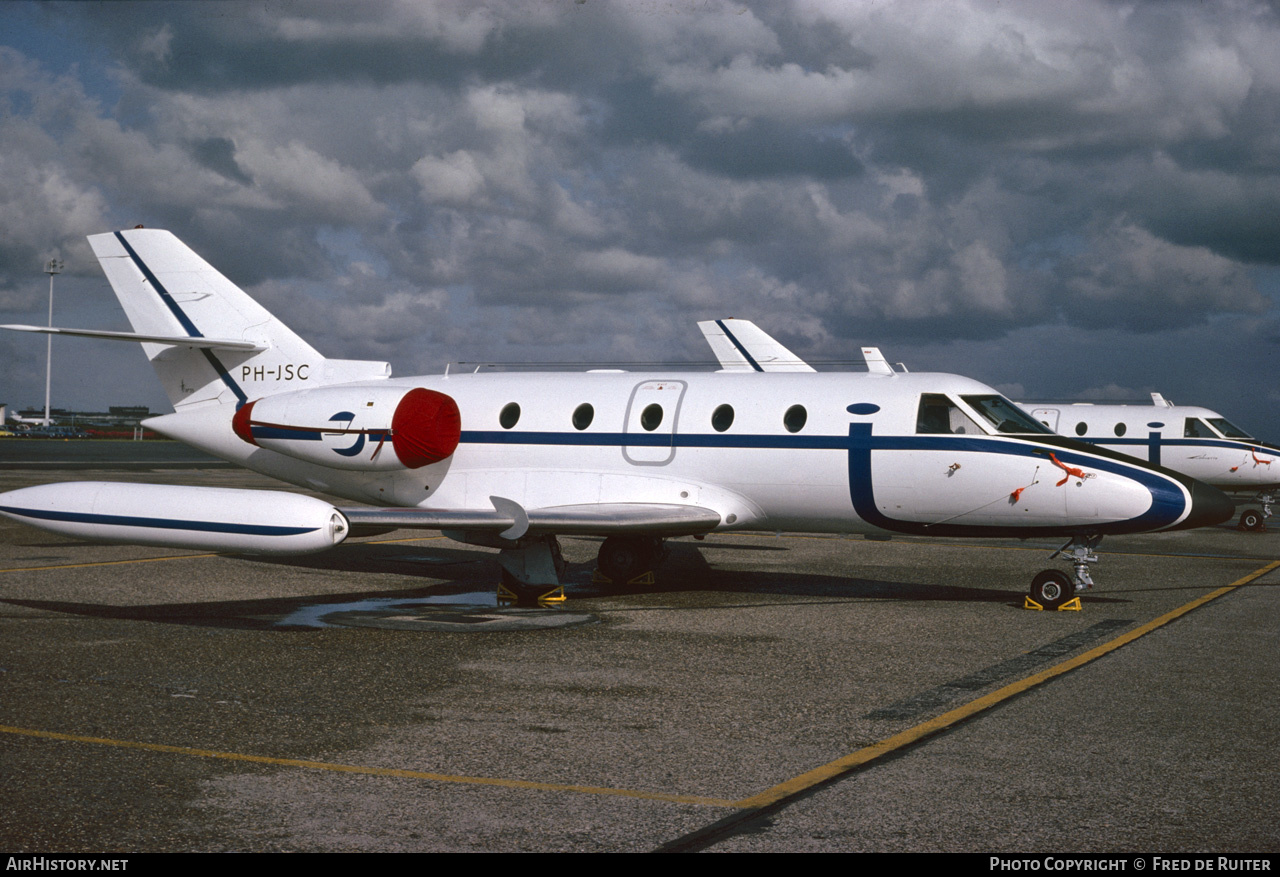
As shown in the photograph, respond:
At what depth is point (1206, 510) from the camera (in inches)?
481

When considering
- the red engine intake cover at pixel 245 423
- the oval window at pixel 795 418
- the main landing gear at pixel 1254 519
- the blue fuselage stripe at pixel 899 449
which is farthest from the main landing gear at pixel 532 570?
the main landing gear at pixel 1254 519

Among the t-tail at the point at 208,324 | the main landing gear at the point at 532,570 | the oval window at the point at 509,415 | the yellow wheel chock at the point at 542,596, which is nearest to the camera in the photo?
the main landing gear at the point at 532,570

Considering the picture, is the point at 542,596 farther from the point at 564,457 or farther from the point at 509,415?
the point at 509,415

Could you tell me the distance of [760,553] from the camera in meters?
19.8

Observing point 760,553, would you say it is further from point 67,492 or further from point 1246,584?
point 67,492

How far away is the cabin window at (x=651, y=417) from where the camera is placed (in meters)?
14.3

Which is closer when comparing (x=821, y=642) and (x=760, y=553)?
(x=821, y=642)

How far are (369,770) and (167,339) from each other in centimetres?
1103

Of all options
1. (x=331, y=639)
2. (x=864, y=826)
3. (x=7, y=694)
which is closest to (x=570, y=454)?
(x=331, y=639)

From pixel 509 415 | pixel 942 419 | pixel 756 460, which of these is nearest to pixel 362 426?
pixel 509 415

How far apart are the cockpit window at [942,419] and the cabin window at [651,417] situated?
128 inches

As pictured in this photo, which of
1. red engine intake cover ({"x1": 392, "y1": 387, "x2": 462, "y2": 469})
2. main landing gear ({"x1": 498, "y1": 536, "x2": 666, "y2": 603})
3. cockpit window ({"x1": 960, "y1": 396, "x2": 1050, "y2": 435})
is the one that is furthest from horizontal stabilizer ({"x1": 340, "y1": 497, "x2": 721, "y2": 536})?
cockpit window ({"x1": 960, "y1": 396, "x2": 1050, "y2": 435})

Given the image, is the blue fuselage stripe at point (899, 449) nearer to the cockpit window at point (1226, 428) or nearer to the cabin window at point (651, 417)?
the cabin window at point (651, 417)
